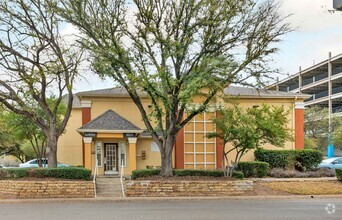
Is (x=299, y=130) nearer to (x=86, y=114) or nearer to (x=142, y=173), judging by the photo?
(x=142, y=173)

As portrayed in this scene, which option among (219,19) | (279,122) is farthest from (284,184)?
(219,19)

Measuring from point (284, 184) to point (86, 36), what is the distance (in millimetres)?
13478

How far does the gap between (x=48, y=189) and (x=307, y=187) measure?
43.6ft

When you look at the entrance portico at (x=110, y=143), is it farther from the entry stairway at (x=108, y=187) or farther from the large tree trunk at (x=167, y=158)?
the large tree trunk at (x=167, y=158)

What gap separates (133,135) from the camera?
90.4 feet

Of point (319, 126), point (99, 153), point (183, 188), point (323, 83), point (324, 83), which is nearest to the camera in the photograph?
point (183, 188)

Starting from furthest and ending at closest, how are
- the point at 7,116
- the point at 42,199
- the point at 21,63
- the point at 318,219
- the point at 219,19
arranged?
the point at 7,116 → the point at 21,63 → the point at 219,19 → the point at 42,199 → the point at 318,219

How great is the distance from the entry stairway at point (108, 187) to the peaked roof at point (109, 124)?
5062mm

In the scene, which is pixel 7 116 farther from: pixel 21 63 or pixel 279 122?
pixel 279 122

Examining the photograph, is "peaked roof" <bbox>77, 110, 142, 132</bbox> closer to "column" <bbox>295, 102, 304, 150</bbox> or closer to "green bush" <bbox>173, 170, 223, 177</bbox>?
"green bush" <bbox>173, 170, 223, 177</bbox>

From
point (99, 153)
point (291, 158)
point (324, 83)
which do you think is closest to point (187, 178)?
point (99, 153)

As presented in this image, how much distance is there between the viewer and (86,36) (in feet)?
72.3

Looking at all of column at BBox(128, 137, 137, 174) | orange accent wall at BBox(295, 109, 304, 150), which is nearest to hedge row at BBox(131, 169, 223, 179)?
column at BBox(128, 137, 137, 174)

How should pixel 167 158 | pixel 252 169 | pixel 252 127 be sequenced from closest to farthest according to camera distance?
pixel 252 127
pixel 167 158
pixel 252 169
